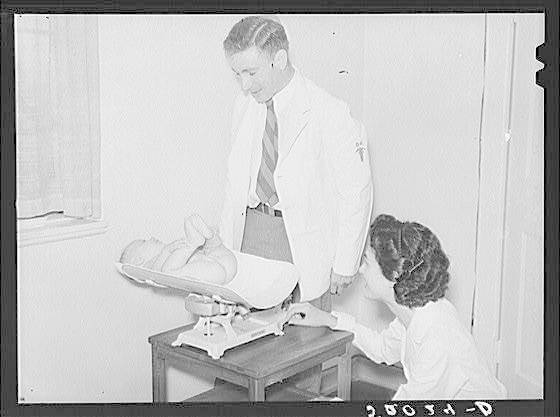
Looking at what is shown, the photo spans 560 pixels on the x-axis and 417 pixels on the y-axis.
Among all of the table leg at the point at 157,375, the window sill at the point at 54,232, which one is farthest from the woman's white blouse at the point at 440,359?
the window sill at the point at 54,232

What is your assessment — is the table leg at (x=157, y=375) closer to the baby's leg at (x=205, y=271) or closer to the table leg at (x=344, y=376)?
the baby's leg at (x=205, y=271)

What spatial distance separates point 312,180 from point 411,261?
28 cm

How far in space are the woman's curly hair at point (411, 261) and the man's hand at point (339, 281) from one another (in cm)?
9

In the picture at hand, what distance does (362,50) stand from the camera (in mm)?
1982

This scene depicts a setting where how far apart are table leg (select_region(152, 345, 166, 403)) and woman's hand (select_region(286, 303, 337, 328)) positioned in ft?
1.00

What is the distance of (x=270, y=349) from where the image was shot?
6.31ft

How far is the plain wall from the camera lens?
1.93m

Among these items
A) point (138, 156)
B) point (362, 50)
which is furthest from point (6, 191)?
point (362, 50)

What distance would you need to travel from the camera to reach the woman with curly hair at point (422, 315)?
6.30 ft

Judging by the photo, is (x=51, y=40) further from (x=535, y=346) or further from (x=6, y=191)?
(x=535, y=346)

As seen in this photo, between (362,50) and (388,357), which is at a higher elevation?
(362,50)

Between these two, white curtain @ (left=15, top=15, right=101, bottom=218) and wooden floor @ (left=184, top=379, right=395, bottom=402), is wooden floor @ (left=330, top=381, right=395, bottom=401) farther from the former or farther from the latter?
white curtain @ (left=15, top=15, right=101, bottom=218)

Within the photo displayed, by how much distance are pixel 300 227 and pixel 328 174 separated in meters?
0.13

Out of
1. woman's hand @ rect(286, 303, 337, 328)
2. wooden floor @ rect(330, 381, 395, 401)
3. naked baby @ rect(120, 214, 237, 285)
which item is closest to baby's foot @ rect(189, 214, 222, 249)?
naked baby @ rect(120, 214, 237, 285)
